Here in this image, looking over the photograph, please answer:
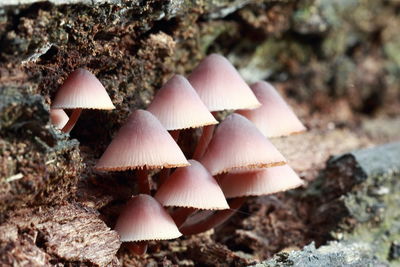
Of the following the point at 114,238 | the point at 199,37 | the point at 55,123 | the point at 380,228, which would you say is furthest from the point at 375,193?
the point at 55,123

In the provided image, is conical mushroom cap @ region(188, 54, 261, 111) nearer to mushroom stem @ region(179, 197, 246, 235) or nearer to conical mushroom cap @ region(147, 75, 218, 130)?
conical mushroom cap @ region(147, 75, 218, 130)

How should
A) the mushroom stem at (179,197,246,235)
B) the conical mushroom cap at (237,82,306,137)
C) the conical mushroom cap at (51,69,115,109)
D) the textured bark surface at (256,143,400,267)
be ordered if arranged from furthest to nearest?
1. the textured bark surface at (256,143,400,267)
2. the conical mushroom cap at (237,82,306,137)
3. the mushroom stem at (179,197,246,235)
4. the conical mushroom cap at (51,69,115,109)

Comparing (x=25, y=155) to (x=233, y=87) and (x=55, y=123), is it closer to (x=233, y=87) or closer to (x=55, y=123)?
(x=55, y=123)

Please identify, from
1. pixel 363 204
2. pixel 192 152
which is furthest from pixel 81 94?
pixel 363 204

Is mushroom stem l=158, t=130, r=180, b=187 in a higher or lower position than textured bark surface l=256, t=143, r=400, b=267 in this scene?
higher

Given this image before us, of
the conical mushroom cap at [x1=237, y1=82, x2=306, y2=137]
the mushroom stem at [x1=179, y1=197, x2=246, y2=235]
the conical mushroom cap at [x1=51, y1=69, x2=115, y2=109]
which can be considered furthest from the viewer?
the conical mushroom cap at [x1=237, y1=82, x2=306, y2=137]

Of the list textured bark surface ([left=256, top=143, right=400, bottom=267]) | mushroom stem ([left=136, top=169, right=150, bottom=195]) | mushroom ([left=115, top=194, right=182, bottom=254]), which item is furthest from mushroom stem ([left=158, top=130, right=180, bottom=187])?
textured bark surface ([left=256, top=143, right=400, bottom=267])

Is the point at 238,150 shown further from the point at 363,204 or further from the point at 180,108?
the point at 363,204

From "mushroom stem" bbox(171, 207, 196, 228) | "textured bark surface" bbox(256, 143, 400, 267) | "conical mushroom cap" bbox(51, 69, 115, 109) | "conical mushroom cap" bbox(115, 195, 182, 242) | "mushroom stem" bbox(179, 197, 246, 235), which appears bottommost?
"textured bark surface" bbox(256, 143, 400, 267)
